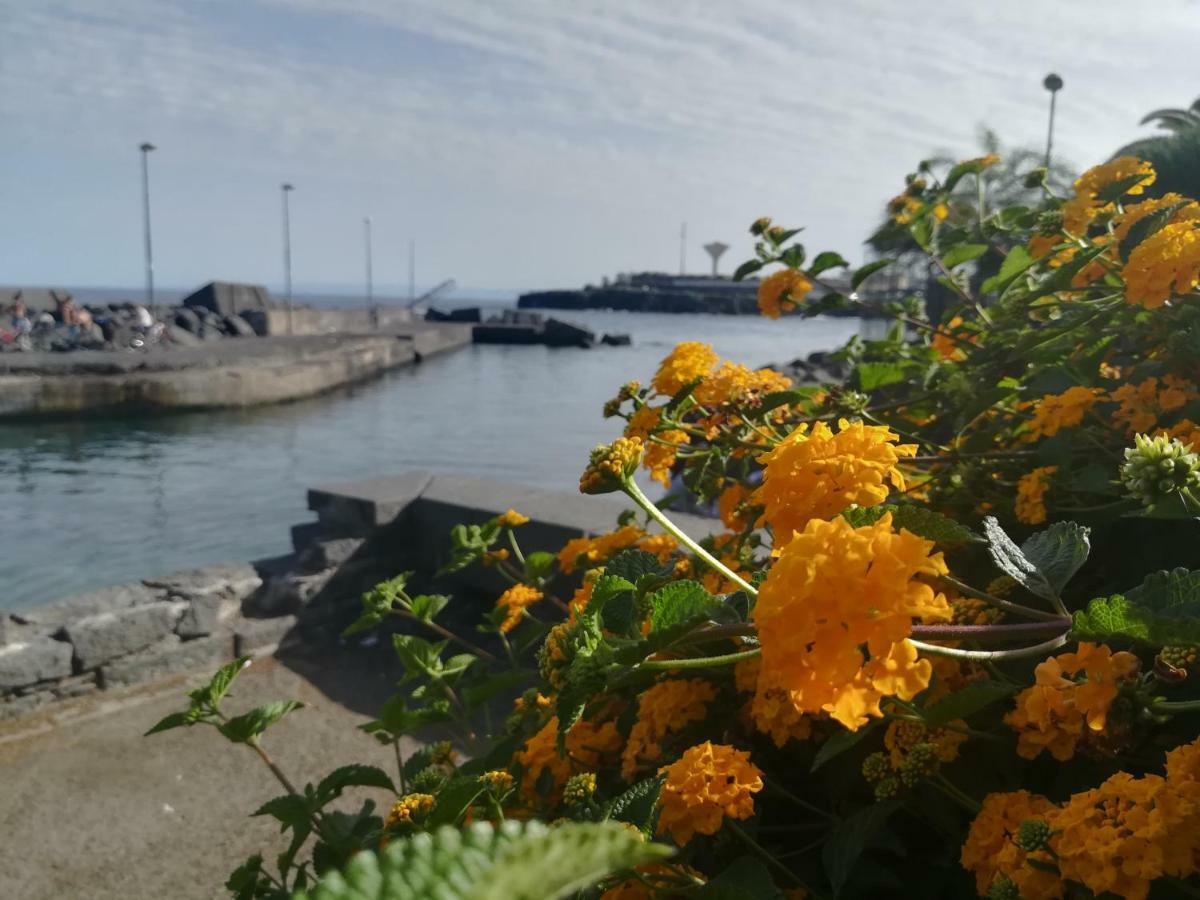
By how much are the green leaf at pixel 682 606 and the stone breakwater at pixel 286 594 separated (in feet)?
6.79

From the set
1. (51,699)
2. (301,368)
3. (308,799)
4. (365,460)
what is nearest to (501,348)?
(301,368)

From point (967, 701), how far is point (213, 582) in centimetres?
346

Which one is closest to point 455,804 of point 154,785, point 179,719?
point 179,719

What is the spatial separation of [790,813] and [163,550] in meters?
5.03

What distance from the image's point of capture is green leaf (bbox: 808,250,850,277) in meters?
1.68

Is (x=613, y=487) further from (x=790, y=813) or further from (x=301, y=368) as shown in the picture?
(x=301, y=368)

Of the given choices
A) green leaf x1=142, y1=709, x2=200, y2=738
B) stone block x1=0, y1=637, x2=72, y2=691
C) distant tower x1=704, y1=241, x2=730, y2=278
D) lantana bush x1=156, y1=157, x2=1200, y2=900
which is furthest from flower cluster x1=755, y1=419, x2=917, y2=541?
distant tower x1=704, y1=241, x2=730, y2=278

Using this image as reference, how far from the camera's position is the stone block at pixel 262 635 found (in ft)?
11.8

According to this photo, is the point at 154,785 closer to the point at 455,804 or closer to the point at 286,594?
the point at 286,594

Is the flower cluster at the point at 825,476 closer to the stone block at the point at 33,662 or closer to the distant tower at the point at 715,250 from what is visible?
the stone block at the point at 33,662

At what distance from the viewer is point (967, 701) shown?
2.35ft

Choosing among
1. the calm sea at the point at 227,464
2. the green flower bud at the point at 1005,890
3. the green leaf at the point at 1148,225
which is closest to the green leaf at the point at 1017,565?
the green flower bud at the point at 1005,890

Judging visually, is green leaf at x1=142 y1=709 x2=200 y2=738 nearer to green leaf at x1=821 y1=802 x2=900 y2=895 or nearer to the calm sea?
green leaf at x1=821 y1=802 x2=900 y2=895

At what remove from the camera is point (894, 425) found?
4.78ft
